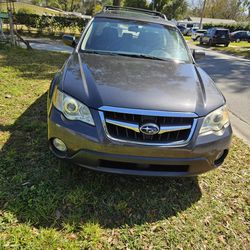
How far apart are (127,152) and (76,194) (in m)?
0.67

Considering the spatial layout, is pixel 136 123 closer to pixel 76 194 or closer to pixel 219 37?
pixel 76 194

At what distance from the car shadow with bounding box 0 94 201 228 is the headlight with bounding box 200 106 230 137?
2.40ft

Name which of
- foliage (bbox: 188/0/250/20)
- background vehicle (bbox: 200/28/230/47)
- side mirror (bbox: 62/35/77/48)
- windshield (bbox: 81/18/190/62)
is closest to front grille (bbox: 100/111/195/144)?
windshield (bbox: 81/18/190/62)

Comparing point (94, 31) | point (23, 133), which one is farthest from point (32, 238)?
point (94, 31)

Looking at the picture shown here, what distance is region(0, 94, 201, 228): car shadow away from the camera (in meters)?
2.34

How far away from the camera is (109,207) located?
2471 millimetres

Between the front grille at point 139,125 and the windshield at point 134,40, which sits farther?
the windshield at point 134,40

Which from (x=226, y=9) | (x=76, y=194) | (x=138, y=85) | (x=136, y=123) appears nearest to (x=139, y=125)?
(x=136, y=123)

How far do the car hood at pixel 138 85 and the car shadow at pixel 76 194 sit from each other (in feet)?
2.81

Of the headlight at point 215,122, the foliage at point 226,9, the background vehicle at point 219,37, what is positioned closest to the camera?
the headlight at point 215,122

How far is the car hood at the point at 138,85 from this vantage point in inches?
92.4

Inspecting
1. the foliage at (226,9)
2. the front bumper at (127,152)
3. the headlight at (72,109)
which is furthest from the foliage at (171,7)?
the front bumper at (127,152)

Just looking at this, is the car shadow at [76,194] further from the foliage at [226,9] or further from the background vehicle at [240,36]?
the foliage at [226,9]

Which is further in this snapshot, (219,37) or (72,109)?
(219,37)
